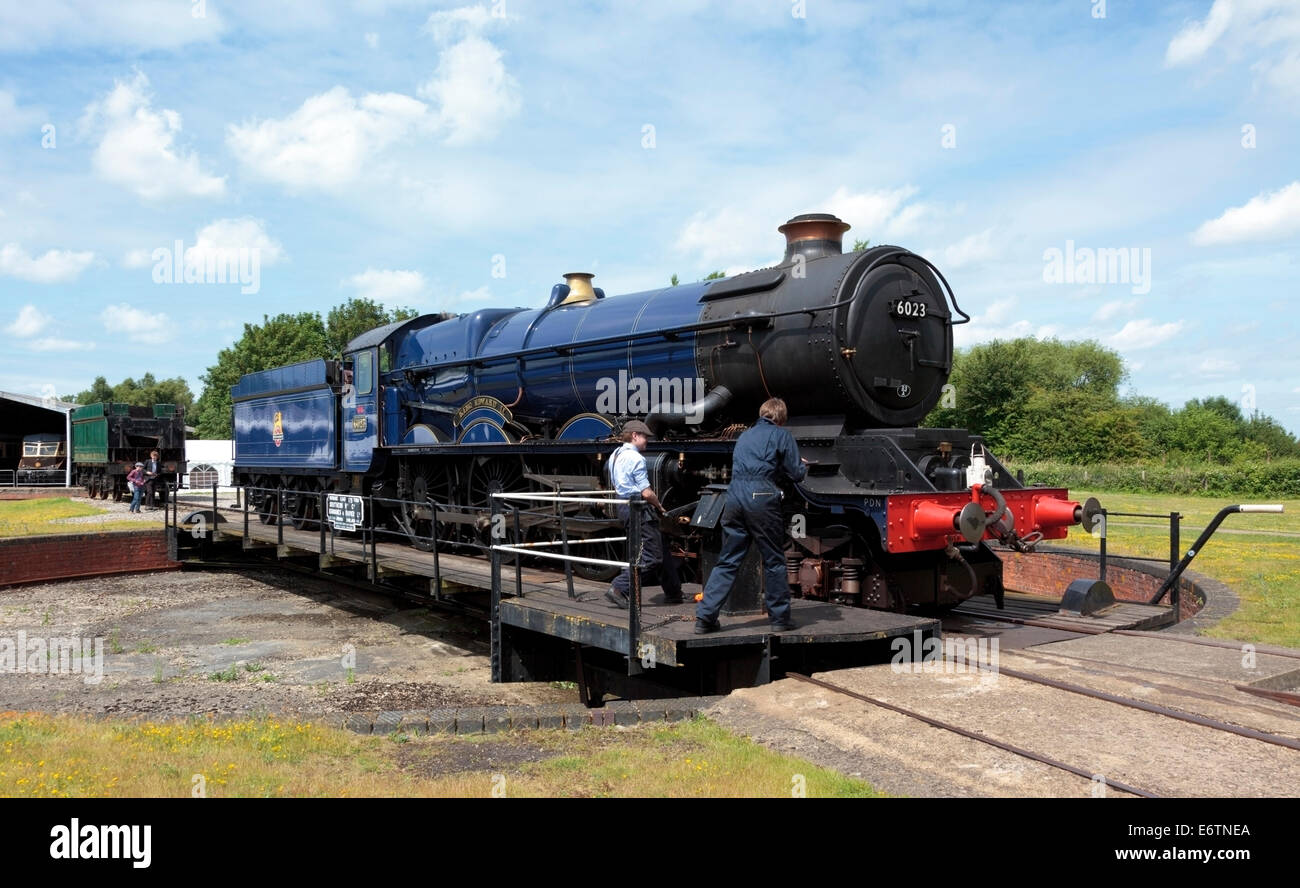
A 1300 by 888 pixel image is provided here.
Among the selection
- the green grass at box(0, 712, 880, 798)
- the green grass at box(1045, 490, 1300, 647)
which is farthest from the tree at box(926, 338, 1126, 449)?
the green grass at box(0, 712, 880, 798)

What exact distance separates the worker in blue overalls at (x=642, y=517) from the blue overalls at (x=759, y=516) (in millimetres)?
948

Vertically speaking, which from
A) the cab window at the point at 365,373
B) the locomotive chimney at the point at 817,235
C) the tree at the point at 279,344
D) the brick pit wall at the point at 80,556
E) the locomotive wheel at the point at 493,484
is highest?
the tree at the point at 279,344

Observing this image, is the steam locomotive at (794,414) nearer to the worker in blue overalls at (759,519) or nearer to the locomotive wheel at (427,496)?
the locomotive wheel at (427,496)

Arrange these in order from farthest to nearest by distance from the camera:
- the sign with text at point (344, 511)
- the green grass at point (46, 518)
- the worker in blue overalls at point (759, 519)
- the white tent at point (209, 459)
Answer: the white tent at point (209, 459)
the green grass at point (46, 518)
the sign with text at point (344, 511)
the worker in blue overalls at point (759, 519)

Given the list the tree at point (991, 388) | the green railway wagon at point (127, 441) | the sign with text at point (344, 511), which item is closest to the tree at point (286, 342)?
the green railway wagon at point (127, 441)

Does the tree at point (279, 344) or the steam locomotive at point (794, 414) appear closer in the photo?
the steam locomotive at point (794, 414)

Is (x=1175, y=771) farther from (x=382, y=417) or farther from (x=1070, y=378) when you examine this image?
(x=1070, y=378)

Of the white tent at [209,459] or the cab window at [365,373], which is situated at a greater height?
the cab window at [365,373]

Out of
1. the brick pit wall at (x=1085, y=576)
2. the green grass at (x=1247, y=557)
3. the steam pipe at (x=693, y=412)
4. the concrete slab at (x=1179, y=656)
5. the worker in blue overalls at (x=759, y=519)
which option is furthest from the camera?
the brick pit wall at (x=1085, y=576)

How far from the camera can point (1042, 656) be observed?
7059 millimetres

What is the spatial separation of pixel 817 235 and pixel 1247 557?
402 inches

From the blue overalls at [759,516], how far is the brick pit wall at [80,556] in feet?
48.7

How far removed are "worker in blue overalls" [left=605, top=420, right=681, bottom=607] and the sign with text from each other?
639 cm

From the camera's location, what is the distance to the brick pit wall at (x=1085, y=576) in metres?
11.2
